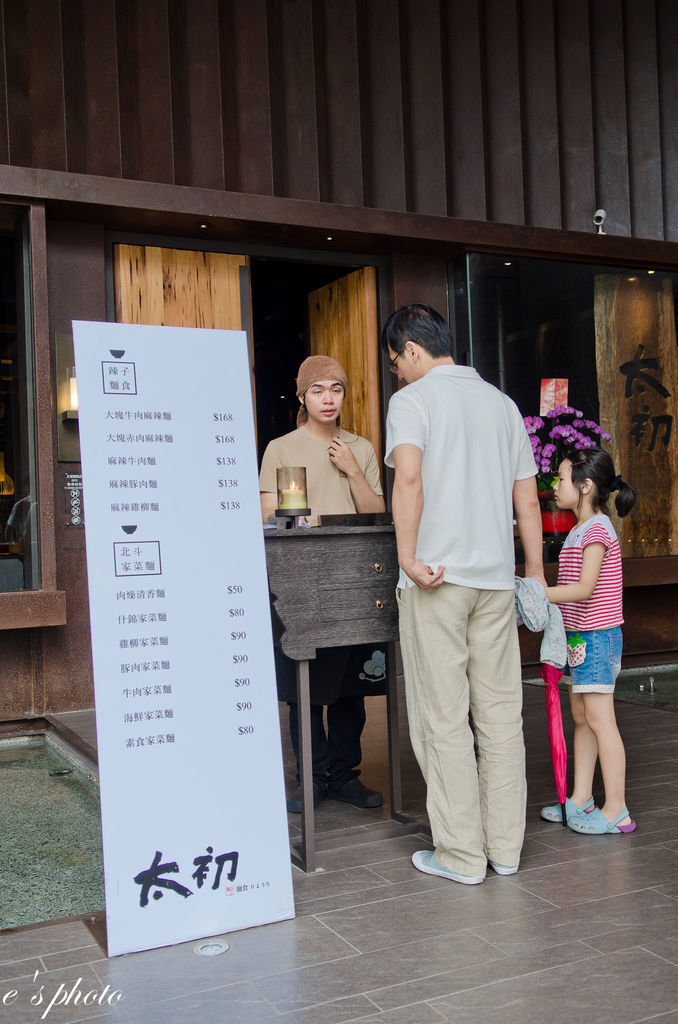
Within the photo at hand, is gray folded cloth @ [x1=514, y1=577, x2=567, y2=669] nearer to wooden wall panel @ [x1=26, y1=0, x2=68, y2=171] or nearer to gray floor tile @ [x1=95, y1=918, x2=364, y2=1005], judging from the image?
gray floor tile @ [x1=95, y1=918, x2=364, y2=1005]

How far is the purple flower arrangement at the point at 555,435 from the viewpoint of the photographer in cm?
660

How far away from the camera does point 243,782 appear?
2.58 metres

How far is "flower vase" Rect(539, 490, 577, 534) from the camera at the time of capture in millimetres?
6547

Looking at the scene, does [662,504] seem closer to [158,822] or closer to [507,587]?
[507,587]

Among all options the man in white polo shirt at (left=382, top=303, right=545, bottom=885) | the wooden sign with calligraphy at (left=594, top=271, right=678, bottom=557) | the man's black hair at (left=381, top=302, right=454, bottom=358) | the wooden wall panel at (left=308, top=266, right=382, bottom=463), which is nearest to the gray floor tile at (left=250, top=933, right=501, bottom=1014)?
the man in white polo shirt at (left=382, top=303, right=545, bottom=885)

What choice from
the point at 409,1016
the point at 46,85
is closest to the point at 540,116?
the point at 46,85

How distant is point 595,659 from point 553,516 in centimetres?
343

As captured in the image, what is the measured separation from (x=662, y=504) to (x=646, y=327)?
128 centimetres

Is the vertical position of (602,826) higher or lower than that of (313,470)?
lower

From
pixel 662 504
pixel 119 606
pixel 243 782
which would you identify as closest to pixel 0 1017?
pixel 243 782

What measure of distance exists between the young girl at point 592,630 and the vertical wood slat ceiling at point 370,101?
3.32m

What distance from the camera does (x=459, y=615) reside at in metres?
2.86

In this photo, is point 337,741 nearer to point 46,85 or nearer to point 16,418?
point 16,418

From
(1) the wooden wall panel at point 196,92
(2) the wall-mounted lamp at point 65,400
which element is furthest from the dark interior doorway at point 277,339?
(2) the wall-mounted lamp at point 65,400
